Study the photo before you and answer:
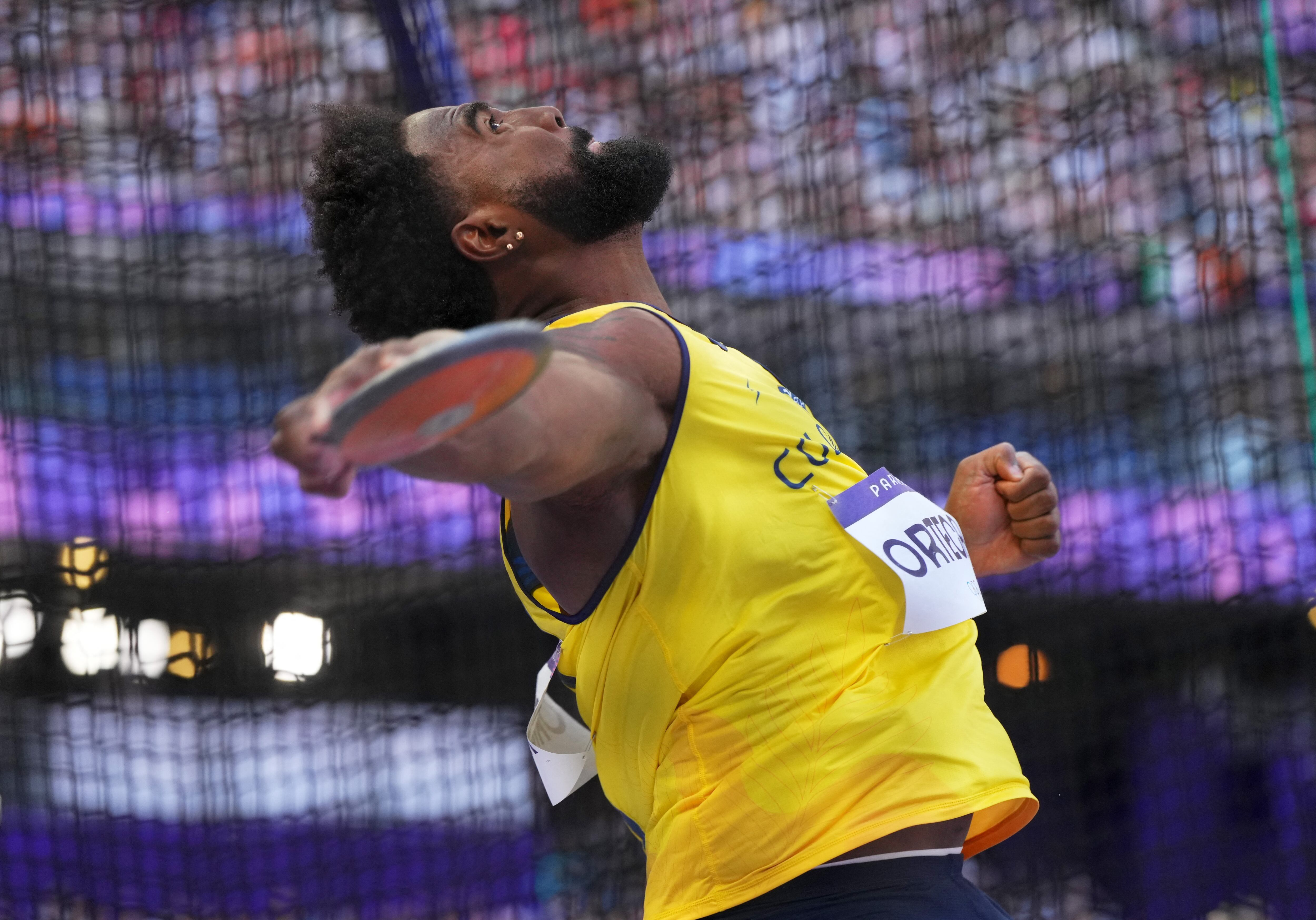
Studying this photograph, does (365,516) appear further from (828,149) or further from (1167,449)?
(1167,449)

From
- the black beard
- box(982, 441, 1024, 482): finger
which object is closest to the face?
the black beard

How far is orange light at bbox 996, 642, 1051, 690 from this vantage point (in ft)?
8.70

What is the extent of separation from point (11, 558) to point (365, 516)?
774 millimetres

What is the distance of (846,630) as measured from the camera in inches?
44.0

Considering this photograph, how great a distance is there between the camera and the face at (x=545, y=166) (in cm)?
137

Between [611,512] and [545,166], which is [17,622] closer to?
[545,166]

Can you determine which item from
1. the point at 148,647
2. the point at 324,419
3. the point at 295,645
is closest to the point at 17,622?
the point at 148,647

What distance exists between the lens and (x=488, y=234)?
1363mm

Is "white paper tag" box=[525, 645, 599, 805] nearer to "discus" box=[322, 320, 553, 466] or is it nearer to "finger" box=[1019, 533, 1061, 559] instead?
"finger" box=[1019, 533, 1061, 559]

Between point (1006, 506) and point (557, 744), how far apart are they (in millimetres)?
676

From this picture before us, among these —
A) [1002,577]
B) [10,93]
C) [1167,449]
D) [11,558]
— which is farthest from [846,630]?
[10,93]

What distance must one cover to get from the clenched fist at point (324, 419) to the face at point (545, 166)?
2.33 feet

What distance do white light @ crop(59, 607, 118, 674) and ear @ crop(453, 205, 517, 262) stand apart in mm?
1660

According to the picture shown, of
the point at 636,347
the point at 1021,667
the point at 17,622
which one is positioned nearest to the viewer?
the point at 636,347
